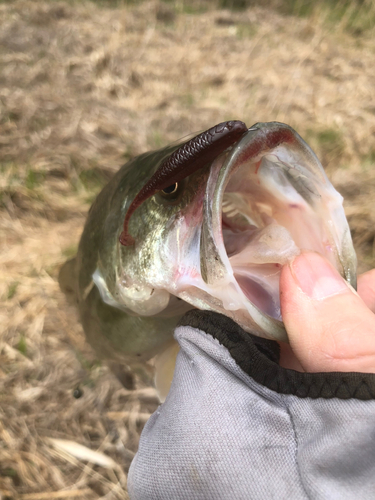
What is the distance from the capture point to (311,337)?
762mm

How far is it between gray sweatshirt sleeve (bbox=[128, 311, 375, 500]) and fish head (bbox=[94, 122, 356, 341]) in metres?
0.09

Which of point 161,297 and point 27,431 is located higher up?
point 161,297

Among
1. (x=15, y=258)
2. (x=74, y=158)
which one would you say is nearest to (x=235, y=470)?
(x=15, y=258)

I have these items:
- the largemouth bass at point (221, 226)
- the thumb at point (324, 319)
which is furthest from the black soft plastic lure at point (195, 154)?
the thumb at point (324, 319)

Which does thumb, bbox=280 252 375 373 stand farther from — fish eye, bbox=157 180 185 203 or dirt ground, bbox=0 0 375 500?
dirt ground, bbox=0 0 375 500

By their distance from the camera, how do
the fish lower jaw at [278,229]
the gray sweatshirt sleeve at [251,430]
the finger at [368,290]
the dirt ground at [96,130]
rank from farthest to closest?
the dirt ground at [96,130] → the finger at [368,290] → the fish lower jaw at [278,229] → the gray sweatshirt sleeve at [251,430]

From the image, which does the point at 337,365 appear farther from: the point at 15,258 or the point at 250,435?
the point at 15,258

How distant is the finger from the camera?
1.19 metres

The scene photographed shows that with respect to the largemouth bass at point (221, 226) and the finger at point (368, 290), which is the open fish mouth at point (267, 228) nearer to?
the largemouth bass at point (221, 226)

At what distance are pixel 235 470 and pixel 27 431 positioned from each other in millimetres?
1576

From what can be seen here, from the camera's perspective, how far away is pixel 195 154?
727 mm

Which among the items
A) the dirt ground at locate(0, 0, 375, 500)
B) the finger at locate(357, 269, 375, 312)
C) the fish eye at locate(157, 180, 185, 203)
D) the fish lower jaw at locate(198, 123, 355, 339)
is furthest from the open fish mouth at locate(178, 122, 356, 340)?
the dirt ground at locate(0, 0, 375, 500)

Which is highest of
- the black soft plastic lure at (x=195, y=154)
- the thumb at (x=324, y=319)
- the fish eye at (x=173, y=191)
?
the black soft plastic lure at (x=195, y=154)

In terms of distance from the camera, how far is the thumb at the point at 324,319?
0.73 meters
